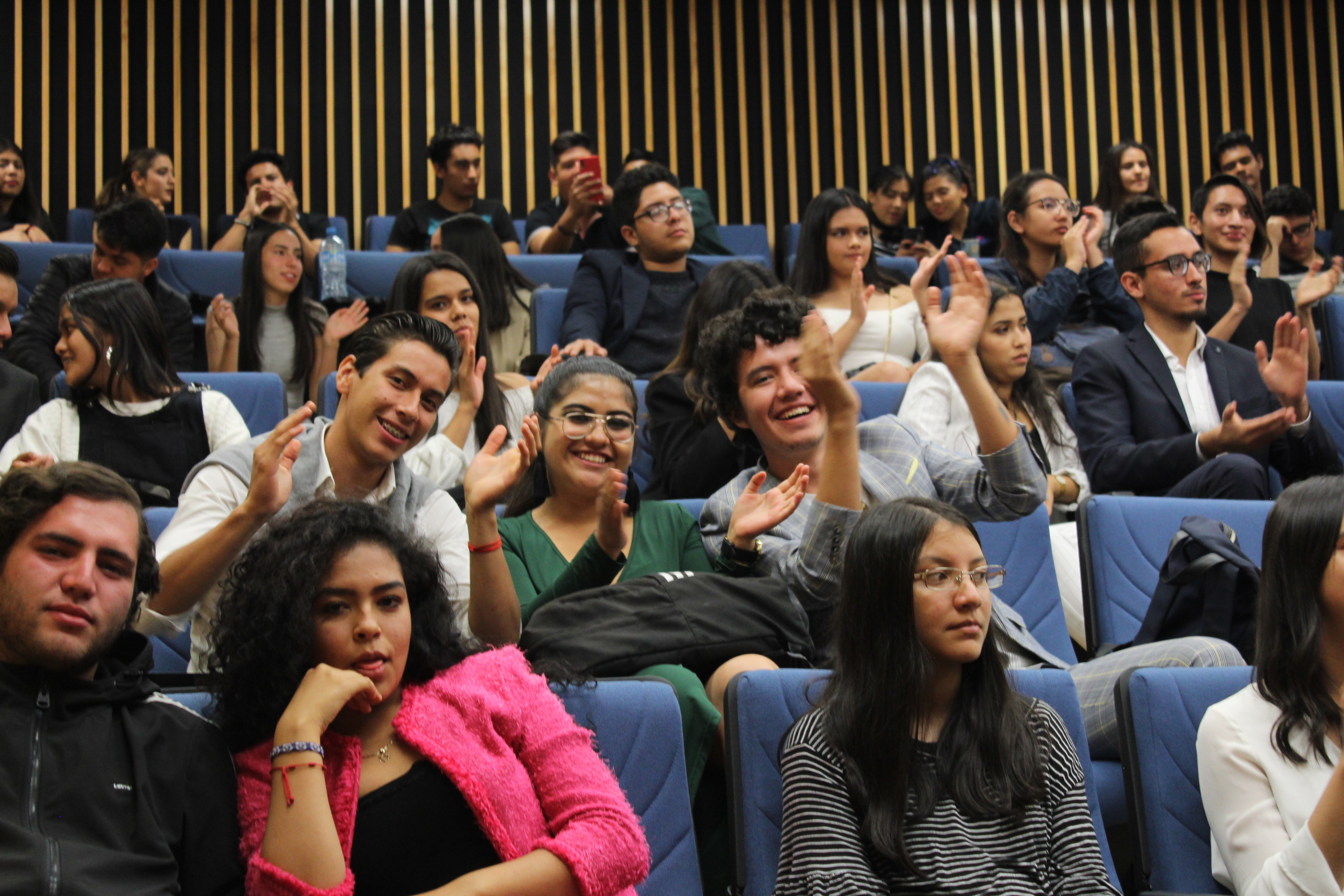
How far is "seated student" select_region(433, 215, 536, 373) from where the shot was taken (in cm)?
355

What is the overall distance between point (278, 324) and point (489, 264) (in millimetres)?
588

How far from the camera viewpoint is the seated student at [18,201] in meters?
4.55

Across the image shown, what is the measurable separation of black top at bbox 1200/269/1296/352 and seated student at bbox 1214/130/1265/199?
52.9 inches

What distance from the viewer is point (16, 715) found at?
1279mm

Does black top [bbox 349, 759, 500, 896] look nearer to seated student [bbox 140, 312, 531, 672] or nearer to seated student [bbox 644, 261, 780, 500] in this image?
seated student [bbox 140, 312, 531, 672]

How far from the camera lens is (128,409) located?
8.54 ft

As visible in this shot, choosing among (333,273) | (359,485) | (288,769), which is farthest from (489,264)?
(288,769)

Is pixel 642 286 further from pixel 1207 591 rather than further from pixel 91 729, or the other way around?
pixel 91 729

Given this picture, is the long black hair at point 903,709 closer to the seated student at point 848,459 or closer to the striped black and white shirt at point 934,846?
the striped black and white shirt at point 934,846

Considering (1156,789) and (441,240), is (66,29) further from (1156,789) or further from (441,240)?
(1156,789)

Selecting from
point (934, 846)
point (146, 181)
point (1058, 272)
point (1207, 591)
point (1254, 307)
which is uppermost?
point (146, 181)

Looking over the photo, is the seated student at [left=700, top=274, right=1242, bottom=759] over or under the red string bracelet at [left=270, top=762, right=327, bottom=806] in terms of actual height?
over

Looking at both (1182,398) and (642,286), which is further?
(642,286)

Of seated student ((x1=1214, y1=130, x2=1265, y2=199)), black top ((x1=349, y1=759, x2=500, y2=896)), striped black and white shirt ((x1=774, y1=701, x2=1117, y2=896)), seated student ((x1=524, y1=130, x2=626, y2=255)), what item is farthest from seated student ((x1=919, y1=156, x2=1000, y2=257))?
black top ((x1=349, y1=759, x2=500, y2=896))
